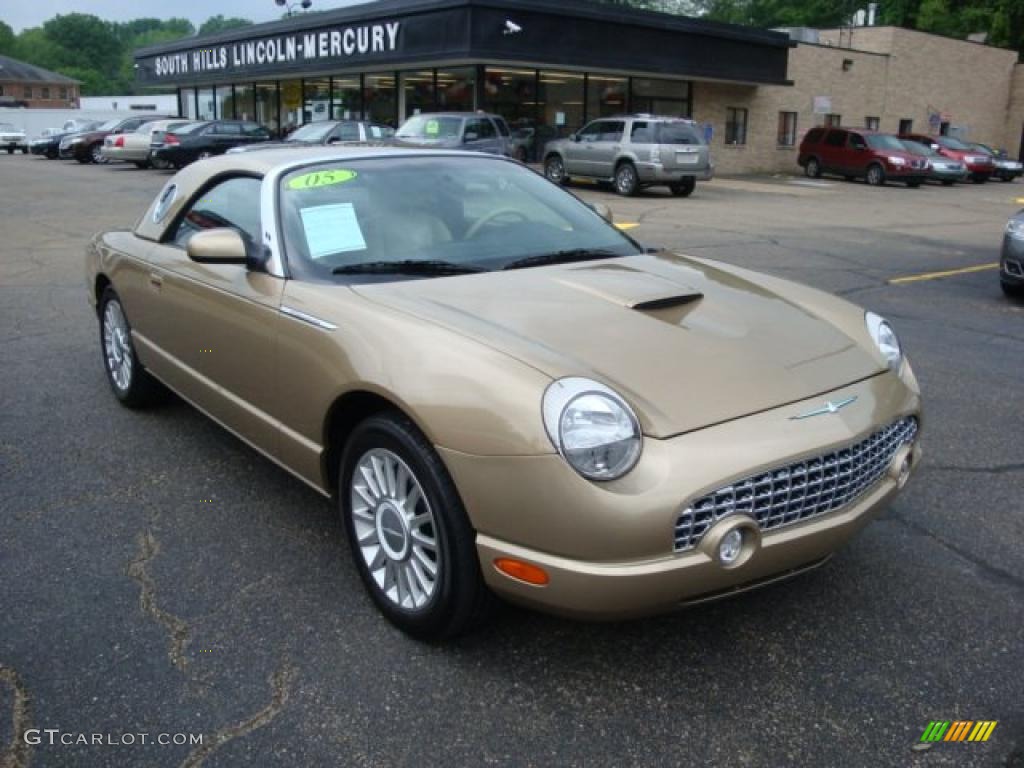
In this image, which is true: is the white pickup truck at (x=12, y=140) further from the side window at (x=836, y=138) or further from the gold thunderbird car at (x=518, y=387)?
the gold thunderbird car at (x=518, y=387)

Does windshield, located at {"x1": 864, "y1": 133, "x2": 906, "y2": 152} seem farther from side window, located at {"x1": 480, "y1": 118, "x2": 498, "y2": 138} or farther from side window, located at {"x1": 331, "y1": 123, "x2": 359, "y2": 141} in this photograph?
side window, located at {"x1": 331, "y1": 123, "x2": 359, "y2": 141}

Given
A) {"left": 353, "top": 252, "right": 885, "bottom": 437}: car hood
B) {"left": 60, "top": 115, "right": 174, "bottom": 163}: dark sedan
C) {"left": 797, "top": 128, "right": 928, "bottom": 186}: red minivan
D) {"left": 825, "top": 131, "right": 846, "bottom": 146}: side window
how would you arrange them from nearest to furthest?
{"left": 353, "top": 252, "right": 885, "bottom": 437}: car hood
{"left": 797, "top": 128, "right": 928, "bottom": 186}: red minivan
{"left": 825, "top": 131, "right": 846, "bottom": 146}: side window
{"left": 60, "top": 115, "right": 174, "bottom": 163}: dark sedan

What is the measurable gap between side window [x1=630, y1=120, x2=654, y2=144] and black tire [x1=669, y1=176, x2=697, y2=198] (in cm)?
129

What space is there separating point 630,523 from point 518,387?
0.49 metres

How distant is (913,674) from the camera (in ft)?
9.04

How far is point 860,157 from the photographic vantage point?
29016 millimetres

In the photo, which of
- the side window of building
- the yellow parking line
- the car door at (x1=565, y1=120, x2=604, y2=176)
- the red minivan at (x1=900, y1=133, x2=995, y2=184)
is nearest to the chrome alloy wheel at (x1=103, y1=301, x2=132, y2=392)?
the yellow parking line

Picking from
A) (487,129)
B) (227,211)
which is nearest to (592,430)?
(227,211)

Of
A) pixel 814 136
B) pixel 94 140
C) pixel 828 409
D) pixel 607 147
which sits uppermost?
pixel 814 136

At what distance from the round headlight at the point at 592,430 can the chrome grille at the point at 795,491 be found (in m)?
0.22

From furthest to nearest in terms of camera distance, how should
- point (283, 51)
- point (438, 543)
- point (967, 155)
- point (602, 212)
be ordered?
point (283, 51)
point (967, 155)
point (602, 212)
point (438, 543)

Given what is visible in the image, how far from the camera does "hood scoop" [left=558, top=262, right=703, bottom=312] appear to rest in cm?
319

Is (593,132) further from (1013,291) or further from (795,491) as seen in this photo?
(795,491)

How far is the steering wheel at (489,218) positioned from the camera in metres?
3.79
